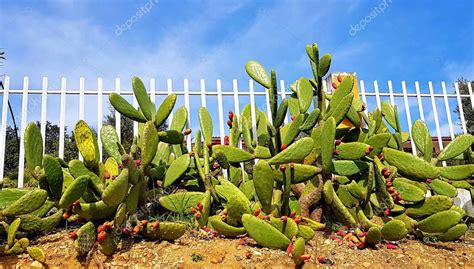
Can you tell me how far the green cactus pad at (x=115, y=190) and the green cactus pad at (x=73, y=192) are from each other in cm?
13

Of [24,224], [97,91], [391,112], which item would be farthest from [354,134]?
[97,91]

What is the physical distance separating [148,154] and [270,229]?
0.82 metres

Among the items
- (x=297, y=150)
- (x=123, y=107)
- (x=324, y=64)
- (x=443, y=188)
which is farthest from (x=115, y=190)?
(x=443, y=188)

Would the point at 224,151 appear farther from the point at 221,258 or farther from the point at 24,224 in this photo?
the point at 24,224

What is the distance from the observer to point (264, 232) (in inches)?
80.1

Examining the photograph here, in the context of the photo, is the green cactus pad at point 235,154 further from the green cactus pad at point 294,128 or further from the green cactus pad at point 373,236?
the green cactus pad at point 373,236

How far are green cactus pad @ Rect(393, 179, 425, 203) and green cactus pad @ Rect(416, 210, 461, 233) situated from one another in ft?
0.48

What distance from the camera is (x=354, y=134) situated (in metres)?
2.95

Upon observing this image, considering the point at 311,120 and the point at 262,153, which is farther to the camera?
the point at 262,153

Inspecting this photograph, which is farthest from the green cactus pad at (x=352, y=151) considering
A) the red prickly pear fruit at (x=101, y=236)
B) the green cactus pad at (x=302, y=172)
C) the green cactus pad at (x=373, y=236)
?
the red prickly pear fruit at (x=101, y=236)

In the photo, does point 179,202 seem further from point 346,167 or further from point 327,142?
point 346,167

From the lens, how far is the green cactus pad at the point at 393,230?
7.18ft

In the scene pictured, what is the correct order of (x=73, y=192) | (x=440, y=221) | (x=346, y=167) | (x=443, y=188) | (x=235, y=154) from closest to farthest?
(x=73, y=192) < (x=440, y=221) < (x=346, y=167) < (x=235, y=154) < (x=443, y=188)

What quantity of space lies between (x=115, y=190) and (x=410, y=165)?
1.85 m
